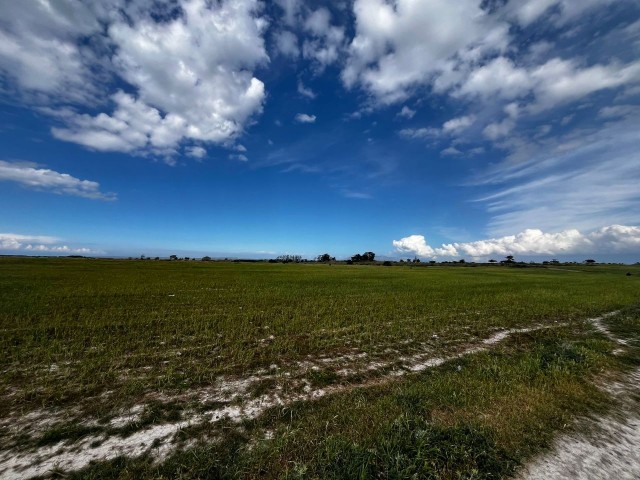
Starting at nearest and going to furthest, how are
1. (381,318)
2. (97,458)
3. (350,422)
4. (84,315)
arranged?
(97,458) → (350,422) → (84,315) → (381,318)

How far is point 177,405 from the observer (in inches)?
258

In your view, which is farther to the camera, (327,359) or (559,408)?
(327,359)

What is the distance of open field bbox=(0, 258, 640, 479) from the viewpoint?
4.76 metres

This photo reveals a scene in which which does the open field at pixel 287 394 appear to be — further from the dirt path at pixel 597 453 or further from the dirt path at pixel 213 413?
the dirt path at pixel 597 453

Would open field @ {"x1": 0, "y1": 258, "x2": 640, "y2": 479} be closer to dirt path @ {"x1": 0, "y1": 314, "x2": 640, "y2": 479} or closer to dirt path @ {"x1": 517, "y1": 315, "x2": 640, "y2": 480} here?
dirt path @ {"x1": 0, "y1": 314, "x2": 640, "y2": 479}

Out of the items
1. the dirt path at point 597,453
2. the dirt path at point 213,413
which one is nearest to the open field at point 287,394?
the dirt path at point 213,413

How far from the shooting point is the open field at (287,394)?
4.76 m

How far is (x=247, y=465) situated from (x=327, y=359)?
18.1ft

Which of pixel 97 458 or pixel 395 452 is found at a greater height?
pixel 395 452

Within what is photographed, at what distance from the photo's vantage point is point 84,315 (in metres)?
15.3

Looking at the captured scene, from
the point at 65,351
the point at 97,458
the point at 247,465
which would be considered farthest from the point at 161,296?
the point at 247,465

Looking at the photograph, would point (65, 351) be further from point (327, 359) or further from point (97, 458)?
point (327, 359)

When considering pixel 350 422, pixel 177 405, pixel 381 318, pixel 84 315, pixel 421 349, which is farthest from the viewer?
pixel 381 318

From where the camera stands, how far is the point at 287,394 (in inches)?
288
